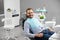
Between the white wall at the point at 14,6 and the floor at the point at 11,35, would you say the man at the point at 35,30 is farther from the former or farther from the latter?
the white wall at the point at 14,6

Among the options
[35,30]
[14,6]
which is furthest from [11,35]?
[35,30]

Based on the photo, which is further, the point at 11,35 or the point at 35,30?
the point at 11,35

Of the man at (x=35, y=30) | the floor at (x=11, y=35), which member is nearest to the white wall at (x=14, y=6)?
the floor at (x=11, y=35)

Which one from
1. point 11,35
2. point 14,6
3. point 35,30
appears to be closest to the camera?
point 35,30

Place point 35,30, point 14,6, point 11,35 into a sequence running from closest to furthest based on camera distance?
point 35,30
point 11,35
point 14,6

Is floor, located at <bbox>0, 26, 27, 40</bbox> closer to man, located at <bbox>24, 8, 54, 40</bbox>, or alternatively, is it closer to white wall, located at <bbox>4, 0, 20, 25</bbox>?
white wall, located at <bbox>4, 0, 20, 25</bbox>

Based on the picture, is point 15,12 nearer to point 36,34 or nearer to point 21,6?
point 21,6

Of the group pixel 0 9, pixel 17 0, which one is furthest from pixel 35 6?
pixel 0 9

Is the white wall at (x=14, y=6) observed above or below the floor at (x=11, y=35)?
above

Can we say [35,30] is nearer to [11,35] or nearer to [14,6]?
[11,35]

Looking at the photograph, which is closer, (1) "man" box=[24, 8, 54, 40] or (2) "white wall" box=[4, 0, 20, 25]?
(1) "man" box=[24, 8, 54, 40]

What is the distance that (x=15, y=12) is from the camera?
643 cm

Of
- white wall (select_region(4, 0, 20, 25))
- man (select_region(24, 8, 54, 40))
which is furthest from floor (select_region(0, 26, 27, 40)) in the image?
man (select_region(24, 8, 54, 40))

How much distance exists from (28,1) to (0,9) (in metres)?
1.74
